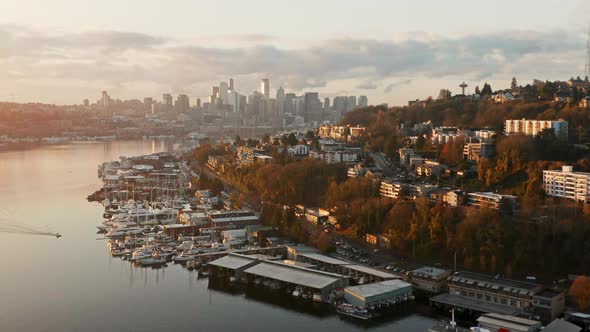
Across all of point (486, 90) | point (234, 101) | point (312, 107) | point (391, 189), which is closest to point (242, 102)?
point (234, 101)

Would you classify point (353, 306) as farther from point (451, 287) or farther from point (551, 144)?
point (551, 144)

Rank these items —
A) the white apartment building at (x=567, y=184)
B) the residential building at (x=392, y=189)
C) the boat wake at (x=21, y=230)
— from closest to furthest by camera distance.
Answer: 1. the white apartment building at (x=567, y=184)
2. the residential building at (x=392, y=189)
3. the boat wake at (x=21, y=230)

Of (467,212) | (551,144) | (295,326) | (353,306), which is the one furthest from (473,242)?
(551,144)

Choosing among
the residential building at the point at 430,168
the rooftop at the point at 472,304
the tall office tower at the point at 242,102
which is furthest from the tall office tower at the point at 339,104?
the rooftop at the point at 472,304

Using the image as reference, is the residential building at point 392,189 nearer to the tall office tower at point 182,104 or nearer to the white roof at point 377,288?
the white roof at point 377,288

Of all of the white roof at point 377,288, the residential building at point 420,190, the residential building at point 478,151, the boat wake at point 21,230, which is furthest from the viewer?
the residential building at point 478,151

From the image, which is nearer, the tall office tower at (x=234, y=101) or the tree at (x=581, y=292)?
the tree at (x=581, y=292)

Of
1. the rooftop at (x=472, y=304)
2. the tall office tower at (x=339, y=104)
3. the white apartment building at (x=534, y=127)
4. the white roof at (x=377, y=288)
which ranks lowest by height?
the rooftop at (x=472, y=304)
